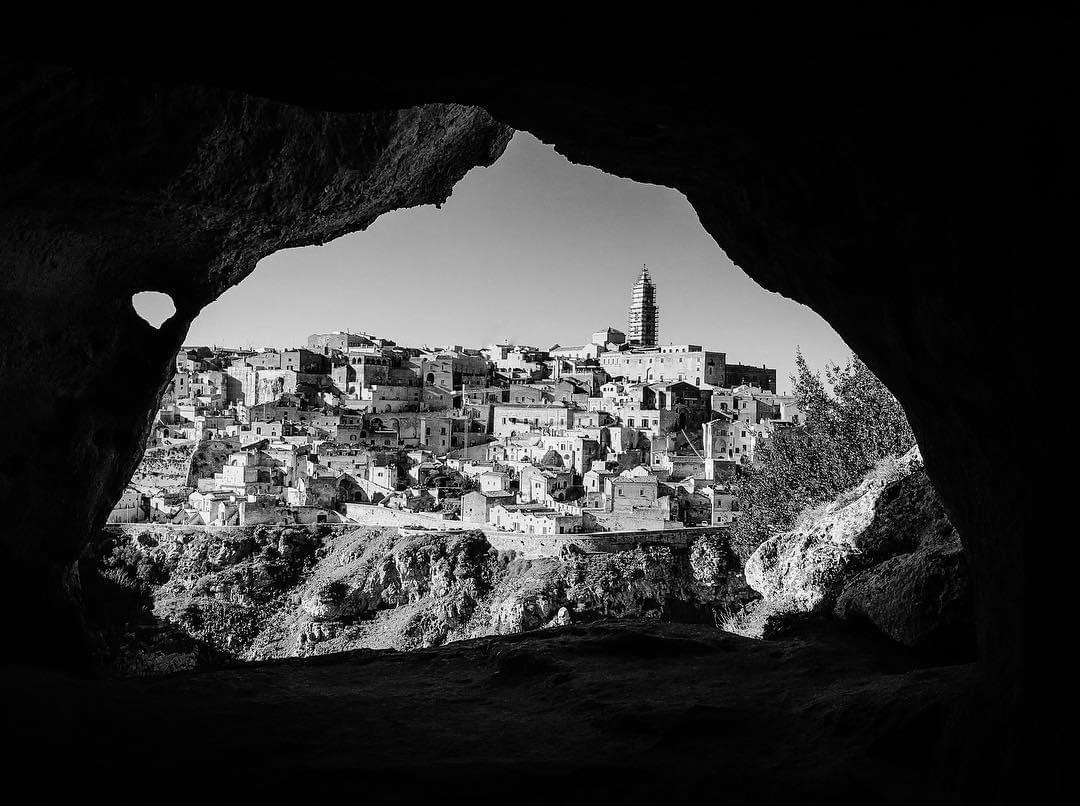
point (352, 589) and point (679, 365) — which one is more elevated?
point (679, 365)

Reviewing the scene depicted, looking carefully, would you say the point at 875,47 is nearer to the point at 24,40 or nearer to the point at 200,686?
the point at 24,40

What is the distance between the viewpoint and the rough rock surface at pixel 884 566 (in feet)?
20.3

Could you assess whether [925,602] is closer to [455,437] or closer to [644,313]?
[455,437]

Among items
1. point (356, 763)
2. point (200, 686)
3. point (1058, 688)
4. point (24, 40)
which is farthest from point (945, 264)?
point (200, 686)

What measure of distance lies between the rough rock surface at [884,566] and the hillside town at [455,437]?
16.5 metres

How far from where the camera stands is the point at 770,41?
9.14ft

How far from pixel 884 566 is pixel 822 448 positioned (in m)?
10.4

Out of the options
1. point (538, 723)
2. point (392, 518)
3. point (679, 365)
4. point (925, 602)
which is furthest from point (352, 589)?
point (679, 365)

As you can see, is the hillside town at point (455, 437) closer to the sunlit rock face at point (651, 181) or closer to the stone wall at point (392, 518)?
the stone wall at point (392, 518)

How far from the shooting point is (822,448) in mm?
17500

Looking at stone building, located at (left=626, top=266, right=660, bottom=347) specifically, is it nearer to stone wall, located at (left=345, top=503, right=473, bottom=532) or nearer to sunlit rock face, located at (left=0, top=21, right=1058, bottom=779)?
stone wall, located at (left=345, top=503, right=473, bottom=532)

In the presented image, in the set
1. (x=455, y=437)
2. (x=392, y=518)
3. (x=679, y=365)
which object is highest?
(x=679, y=365)

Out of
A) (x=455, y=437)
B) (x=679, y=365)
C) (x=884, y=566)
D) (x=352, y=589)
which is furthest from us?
(x=679, y=365)

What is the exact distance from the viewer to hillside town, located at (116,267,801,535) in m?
44.2
